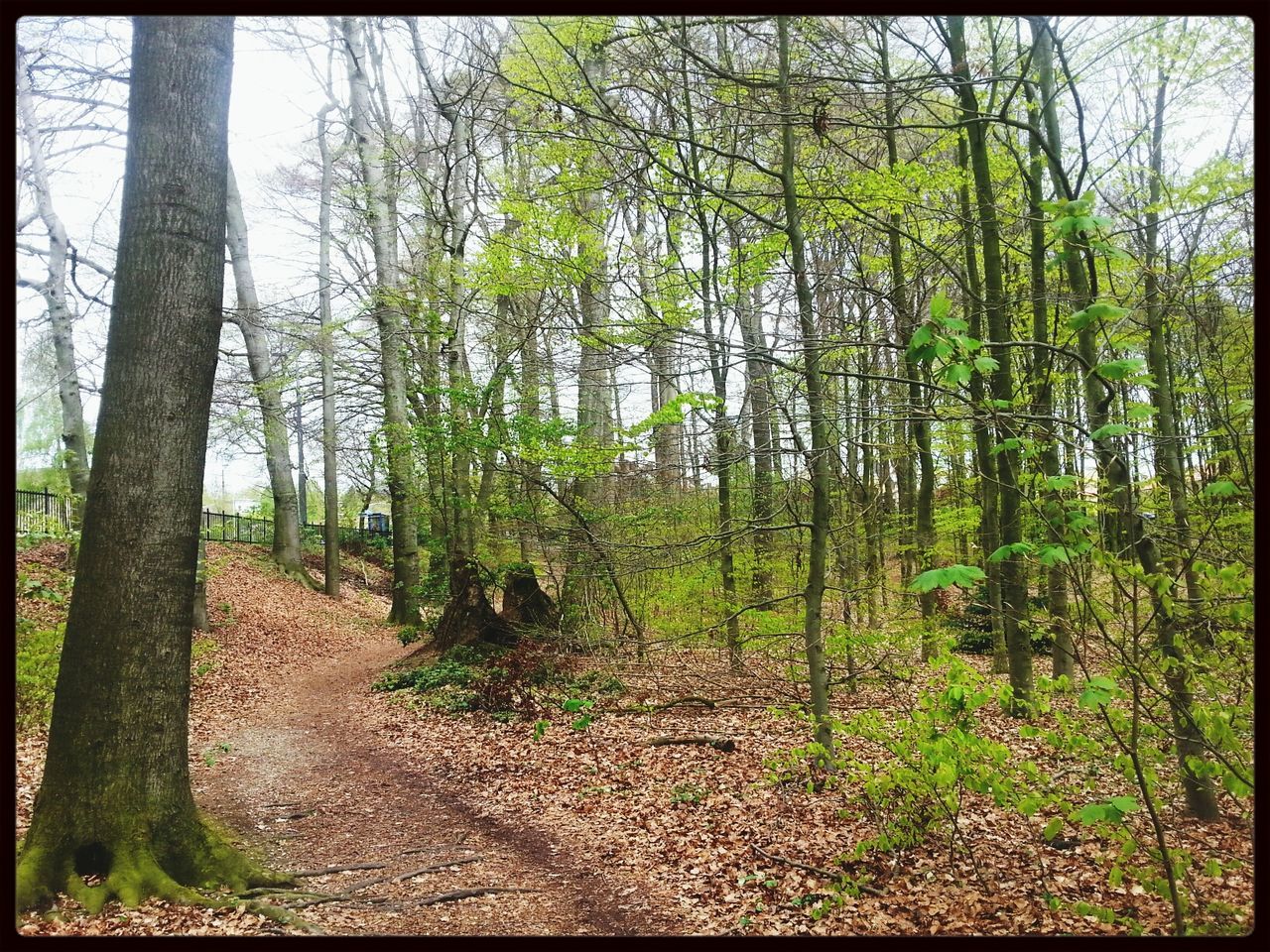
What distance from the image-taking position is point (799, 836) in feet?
17.6

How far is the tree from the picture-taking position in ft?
13.2

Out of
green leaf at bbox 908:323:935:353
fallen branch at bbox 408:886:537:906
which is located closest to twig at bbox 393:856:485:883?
fallen branch at bbox 408:886:537:906

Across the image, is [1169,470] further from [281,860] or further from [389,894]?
[281,860]

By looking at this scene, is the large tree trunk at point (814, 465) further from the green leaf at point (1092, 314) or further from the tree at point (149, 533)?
the tree at point (149, 533)

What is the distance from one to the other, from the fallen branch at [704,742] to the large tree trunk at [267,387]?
967cm

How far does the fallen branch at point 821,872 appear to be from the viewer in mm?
4523

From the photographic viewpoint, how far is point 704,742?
7566mm

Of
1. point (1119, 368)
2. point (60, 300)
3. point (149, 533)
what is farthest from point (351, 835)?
point (60, 300)

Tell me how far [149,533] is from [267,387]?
1074 cm

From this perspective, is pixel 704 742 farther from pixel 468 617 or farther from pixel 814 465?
pixel 468 617

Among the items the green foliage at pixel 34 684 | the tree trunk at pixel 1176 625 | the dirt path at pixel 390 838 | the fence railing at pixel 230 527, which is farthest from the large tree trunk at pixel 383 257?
the tree trunk at pixel 1176 625

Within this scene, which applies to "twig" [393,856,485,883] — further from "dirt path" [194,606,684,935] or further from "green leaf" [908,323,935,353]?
"green leaf" [908,323,935,353]

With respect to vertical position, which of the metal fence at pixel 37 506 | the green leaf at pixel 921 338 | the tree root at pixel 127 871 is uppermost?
the metal fence at pixel 37 506

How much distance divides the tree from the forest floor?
15.4 inches
